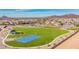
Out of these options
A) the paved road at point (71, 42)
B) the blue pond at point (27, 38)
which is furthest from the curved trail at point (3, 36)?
the paved road at point (71, 42)

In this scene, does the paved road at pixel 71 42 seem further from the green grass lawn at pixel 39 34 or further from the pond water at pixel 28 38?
the pond water at pixel 28 38

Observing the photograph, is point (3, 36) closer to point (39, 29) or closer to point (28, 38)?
point (28, 38)

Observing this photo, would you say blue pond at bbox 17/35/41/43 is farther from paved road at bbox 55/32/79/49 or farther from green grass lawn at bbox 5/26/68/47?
paved road at bbox 55/32/79/49

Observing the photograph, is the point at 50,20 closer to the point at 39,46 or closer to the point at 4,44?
the point at 39,46

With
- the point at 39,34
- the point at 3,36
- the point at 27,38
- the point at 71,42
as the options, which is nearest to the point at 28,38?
the point at 27,38

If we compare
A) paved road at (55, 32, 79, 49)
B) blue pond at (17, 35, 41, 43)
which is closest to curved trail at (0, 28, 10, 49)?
blue pond at (17, 35, 41, 43)
